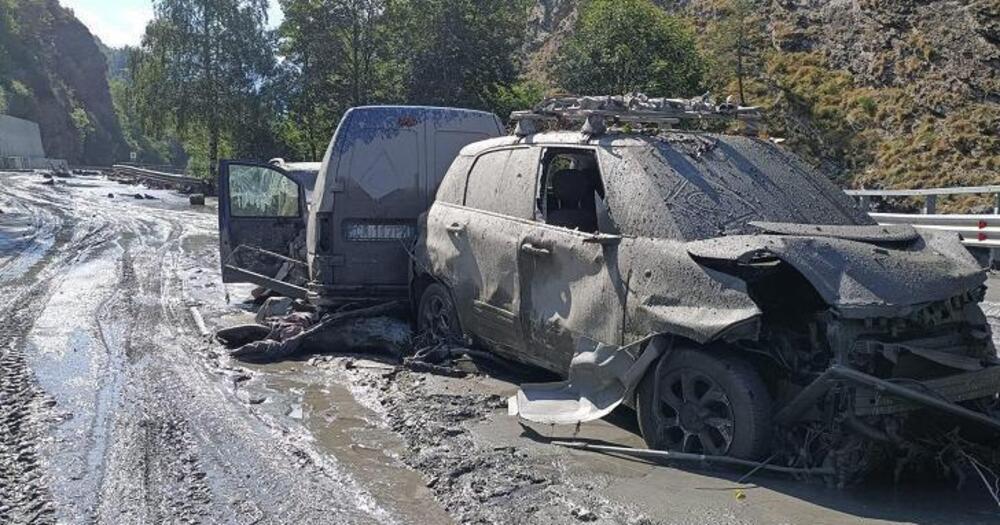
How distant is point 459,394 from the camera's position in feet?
21.9

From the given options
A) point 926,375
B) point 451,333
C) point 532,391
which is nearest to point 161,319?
point 451,333

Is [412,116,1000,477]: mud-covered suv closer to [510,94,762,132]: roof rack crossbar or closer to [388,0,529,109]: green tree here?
[510,94,762,132]: roof rack crossbar

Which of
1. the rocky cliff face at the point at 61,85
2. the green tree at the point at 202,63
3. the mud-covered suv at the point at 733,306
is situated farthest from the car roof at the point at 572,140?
the rocky cliff face at the point at 61,85

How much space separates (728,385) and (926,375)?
37.6 inches

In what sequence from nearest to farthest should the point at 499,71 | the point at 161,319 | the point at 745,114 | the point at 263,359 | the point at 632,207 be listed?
the point at 632,207, the point at 745,114, the point at 263,359, the point at 161,319, the point at 499,71

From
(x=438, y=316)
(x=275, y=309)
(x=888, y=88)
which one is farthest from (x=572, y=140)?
(x=888, y=88)

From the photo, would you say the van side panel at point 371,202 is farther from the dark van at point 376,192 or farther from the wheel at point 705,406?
the wheel at point 705,406

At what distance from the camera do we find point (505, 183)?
272 inches

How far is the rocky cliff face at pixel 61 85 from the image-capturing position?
355 ft

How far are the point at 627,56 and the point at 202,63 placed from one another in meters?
28.3

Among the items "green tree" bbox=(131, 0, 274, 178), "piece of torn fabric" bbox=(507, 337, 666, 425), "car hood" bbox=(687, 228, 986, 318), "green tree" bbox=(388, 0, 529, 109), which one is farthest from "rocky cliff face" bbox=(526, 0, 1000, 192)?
"green tree" bbox=(131, 0, 274, 178)

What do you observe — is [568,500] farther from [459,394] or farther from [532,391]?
[459,394]

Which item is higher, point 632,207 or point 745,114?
point 745,114

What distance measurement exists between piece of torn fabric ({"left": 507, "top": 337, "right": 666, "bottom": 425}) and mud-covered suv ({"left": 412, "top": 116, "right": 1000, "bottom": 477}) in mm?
12
